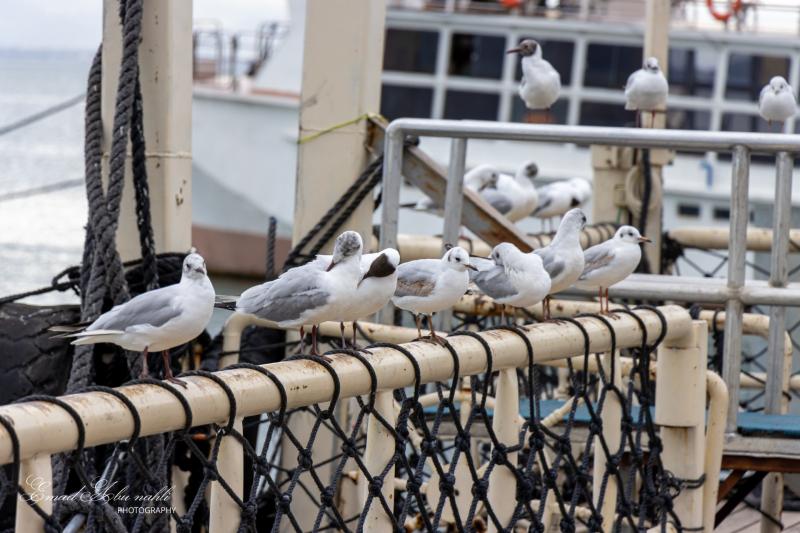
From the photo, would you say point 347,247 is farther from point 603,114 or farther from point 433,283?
point 603,114

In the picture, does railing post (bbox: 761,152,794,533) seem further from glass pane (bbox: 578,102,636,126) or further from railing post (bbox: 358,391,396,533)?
glass pane (bbox: 578,102,636,126)

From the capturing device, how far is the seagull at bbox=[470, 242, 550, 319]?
362 cm

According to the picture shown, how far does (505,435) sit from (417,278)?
67 centimetres

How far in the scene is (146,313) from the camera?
2.96m

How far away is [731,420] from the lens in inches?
155

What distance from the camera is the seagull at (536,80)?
6.93m

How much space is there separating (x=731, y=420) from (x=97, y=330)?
1.87 m

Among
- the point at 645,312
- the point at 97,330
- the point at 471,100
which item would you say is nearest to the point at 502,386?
the point at 645,312

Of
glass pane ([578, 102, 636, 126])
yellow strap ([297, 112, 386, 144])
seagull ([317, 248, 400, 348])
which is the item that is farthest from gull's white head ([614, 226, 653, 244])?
glass pane ([578, 102, 636, 126])

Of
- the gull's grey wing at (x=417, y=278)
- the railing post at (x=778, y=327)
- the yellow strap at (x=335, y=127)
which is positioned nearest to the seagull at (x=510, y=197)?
the yellow strap at (x=335, y=127)

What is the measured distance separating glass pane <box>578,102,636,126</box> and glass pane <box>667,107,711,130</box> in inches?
23.7

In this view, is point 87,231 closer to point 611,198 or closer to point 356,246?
point 356,246

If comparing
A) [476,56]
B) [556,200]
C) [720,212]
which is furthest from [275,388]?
[476,56]

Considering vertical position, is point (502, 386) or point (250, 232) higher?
point (502, 386)
